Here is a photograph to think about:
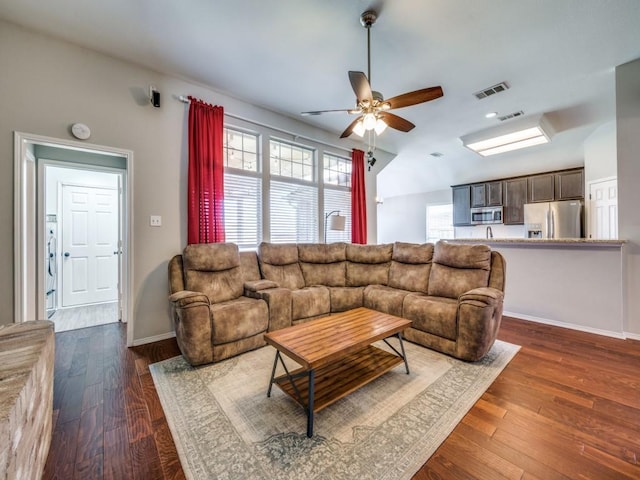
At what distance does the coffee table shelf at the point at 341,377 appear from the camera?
1674 mm

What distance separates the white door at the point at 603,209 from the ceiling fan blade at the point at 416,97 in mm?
4368

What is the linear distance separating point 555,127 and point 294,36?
4678 mm

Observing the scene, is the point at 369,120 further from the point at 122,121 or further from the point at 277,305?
the point at 122,121

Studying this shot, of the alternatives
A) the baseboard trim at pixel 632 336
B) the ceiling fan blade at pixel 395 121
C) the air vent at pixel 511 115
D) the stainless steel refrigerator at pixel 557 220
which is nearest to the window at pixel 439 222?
the stainless steel refrigerator at pixel 557 220

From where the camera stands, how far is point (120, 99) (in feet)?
9.25

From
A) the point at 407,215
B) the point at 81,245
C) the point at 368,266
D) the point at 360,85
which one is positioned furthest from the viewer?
the point at 407,215

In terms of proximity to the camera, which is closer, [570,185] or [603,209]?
[603,209]

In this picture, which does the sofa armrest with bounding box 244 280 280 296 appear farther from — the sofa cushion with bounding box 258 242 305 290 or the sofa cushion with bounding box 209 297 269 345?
the sofa cushion with bounding box 258 242 305 290

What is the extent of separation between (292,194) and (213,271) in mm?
1875

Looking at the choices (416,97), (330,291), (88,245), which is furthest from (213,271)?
(88,245)

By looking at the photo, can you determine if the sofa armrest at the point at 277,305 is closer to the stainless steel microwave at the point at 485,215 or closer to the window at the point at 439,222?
the stainless steel microwave at the point at 485,215

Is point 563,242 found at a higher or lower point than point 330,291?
higher

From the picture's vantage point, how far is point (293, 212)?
434 centimetres

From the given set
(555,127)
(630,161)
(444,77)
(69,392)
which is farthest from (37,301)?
(555,127)
